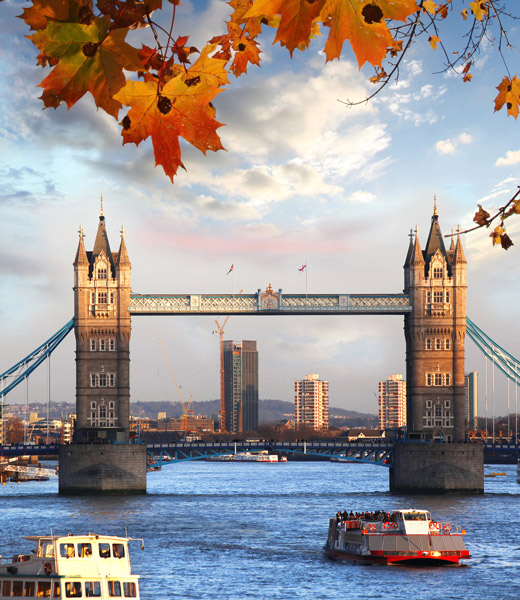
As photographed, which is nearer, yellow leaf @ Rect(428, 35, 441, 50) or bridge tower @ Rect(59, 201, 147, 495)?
yellow leaf @ Rect(428, 35, 441, 50)

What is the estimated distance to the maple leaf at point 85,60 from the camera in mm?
3787

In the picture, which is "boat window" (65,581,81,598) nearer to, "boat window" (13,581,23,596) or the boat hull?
"boat window" (13,581,23,596)

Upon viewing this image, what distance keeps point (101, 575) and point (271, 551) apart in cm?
2834

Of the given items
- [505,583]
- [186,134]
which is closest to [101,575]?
[505,583]

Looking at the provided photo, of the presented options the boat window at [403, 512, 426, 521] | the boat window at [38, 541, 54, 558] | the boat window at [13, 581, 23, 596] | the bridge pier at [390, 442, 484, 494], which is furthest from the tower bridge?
the boat window at [13, 581, 23, 596]

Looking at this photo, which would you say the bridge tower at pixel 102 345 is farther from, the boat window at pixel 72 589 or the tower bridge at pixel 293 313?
the boat window at pixel 72 589

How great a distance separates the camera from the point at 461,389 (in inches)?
4033

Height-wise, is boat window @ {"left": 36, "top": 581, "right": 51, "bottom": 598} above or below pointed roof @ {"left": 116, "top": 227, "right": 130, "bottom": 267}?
below

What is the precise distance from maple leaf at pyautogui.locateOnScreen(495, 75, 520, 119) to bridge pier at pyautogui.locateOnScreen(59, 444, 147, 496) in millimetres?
88283

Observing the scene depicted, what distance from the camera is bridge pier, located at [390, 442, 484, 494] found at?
311ft

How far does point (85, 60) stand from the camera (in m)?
3.84

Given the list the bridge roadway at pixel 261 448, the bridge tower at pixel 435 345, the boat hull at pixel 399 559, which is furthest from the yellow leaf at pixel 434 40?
the bridge roadway at pixel 261 448

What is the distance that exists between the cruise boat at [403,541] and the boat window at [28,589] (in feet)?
91.9

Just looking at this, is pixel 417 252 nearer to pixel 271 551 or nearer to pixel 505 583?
pixel 271 551
